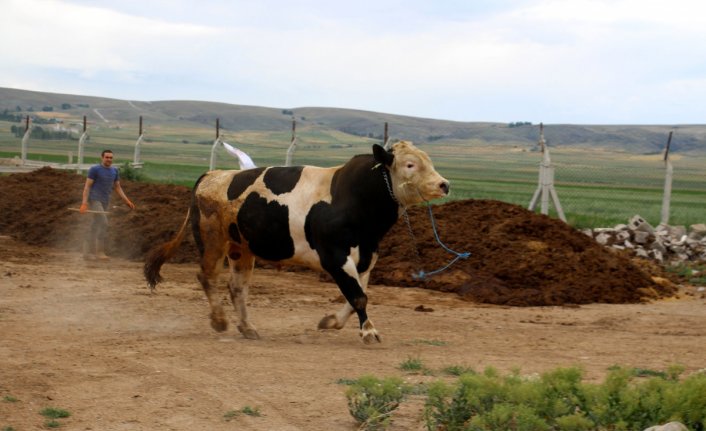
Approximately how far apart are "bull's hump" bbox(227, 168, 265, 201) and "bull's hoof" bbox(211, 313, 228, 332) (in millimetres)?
1266

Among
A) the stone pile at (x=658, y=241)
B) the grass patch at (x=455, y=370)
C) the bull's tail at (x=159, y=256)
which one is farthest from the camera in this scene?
the stone pile at (x=658, y=241)

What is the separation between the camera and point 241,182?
11711 millimetres

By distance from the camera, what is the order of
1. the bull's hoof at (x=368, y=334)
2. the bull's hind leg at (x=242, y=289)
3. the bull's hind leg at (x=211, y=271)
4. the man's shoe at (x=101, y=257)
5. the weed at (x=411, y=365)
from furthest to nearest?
the man's shoe at (x=101, y=257), the bull's hind leg at (x=211, y=271), the bull's hind leg at (x=242, y=289), the bull's hoof at (x=368, y=334), the weed at (x=411, y=365)

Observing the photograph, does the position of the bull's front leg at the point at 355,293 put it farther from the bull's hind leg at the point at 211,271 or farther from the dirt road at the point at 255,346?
the bull's hind leg at the point at 211,271

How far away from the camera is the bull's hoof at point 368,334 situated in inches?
424

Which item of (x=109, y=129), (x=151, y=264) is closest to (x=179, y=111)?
(x=109, y=129)

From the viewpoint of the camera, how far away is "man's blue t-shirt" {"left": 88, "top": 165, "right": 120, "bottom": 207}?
17.7m

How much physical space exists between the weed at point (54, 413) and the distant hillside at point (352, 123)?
60572mm

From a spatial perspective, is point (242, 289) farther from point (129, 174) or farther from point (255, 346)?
point (129, 174)

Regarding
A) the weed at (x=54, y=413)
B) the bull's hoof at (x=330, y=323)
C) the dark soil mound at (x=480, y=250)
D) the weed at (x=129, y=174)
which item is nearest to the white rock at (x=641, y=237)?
the dark soil mound at (x=480, y=250)

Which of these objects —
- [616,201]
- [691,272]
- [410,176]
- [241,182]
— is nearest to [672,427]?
[410,176]

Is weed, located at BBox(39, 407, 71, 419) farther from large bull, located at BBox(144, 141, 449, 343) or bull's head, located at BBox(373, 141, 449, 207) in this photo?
bull's head, located at BBox(373, 141, 449, 207)

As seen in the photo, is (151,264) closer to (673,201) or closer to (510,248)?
(510,248)

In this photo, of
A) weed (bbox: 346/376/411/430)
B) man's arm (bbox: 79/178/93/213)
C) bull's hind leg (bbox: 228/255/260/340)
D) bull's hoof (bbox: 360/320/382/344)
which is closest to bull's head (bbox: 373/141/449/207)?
bull's hoof (bbox: 360/320/382/344)
